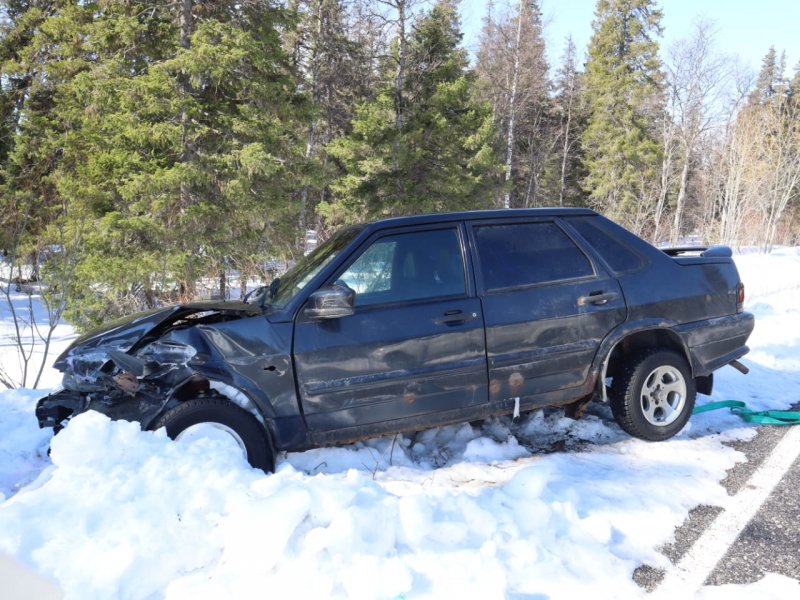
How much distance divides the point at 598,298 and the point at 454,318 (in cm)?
119

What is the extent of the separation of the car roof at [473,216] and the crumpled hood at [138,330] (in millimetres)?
1117

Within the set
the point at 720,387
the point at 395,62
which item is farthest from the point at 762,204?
the point at 720,387

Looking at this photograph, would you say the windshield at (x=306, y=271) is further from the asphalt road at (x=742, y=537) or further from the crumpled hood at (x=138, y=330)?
the asphalt road at (x=742, y=537)

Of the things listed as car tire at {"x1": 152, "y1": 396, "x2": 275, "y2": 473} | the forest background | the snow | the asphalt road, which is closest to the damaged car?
car tire at {"x1": 152, "y1": 396, "x2": 275, "y2": 473}

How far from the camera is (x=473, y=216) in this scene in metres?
3.96

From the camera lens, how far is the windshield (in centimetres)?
368

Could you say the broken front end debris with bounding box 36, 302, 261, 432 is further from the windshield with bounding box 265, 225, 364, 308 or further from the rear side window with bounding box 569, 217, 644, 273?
the rear side window with bounding box 569, 217, 644, 273

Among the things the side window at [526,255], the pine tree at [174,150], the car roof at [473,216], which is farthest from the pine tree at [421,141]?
the side window at [526,255]

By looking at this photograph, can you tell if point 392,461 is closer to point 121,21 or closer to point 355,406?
point 355,406

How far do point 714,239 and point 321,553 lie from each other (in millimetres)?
31932

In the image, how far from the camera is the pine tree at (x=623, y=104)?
3250 cm

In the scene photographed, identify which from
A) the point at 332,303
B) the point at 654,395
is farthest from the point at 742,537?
the point at 332,303

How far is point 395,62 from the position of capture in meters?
18.9

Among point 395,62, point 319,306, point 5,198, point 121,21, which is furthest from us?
point 395,62
